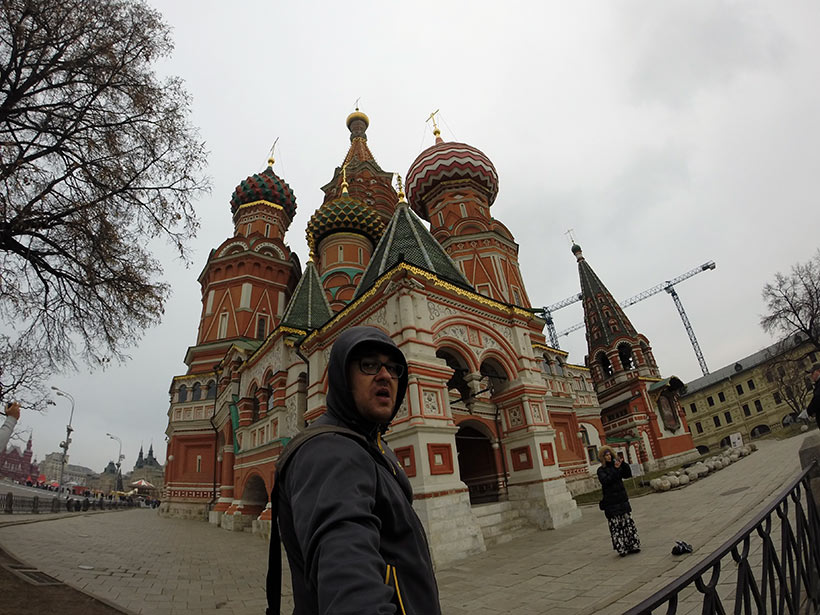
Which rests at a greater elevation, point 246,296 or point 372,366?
point 246,296

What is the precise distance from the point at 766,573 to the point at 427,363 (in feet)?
24.1

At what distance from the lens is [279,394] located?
13.9m

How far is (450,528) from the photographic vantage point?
28.3 ft

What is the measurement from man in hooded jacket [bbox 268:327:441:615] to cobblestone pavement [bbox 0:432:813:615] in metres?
4.41

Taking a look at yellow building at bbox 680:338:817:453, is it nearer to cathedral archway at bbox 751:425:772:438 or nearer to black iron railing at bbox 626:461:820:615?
cathedral archway at bbox 751:425:772:438

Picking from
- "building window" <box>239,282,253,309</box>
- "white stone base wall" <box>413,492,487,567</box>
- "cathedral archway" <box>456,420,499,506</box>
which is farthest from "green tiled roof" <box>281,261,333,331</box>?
"building window" <box>239,282,253,309</box>

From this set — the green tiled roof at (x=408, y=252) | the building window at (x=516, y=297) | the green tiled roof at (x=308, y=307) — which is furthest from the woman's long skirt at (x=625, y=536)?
the building window at (x=516, y=297)

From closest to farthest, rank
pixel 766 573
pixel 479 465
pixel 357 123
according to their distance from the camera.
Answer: pixel 766 573 → pixel 479 465 → pixel 357 123

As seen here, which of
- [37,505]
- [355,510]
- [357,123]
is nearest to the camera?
[355,510]

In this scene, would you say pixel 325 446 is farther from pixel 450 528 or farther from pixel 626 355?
pixel 626 355

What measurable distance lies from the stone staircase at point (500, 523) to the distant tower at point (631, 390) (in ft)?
55.8

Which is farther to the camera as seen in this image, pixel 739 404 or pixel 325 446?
pixel 739 404

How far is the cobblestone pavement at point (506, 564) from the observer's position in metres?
5.41

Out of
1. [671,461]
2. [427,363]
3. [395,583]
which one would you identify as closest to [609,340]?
[671,461]
